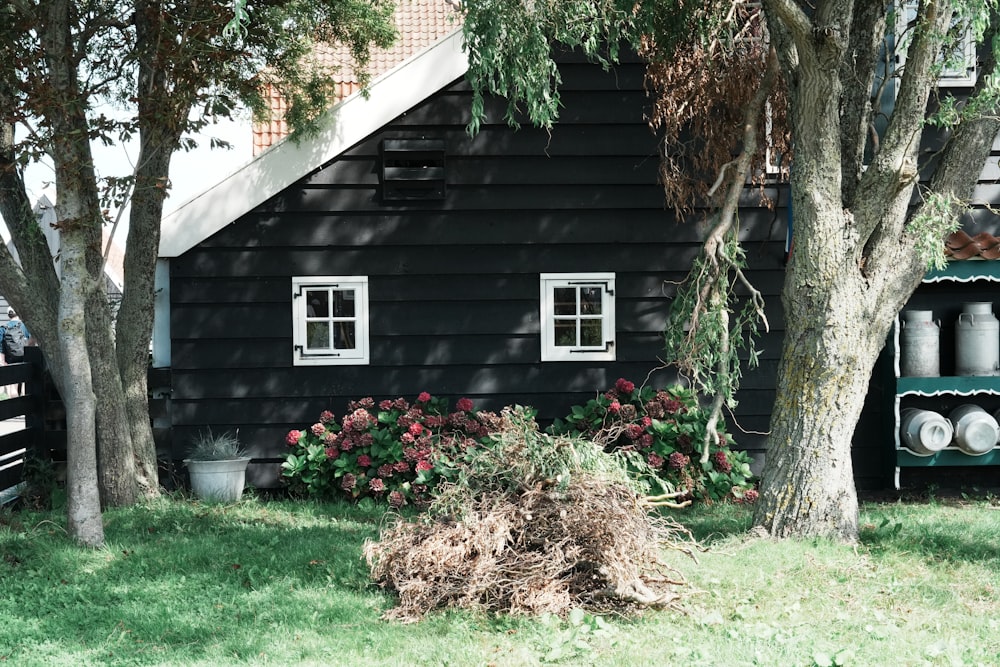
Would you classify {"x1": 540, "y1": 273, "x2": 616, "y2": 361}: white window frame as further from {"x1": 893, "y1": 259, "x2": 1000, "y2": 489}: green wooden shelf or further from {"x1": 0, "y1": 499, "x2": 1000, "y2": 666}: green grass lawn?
{"x1": 893, "y1": 259, "x2": 1000, "y2": 489}: green wooden shelf

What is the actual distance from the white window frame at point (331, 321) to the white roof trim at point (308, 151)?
0.86 m

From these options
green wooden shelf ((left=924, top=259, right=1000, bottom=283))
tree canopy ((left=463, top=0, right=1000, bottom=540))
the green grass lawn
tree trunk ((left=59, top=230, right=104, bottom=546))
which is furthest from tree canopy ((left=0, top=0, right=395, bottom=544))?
green wooden shelf ((left=924, top=259, right=1000, bottom=283))

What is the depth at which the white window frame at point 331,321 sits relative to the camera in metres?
8.54

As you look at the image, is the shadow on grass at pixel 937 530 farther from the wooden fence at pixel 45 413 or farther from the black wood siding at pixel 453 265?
the wooden fence at pixel 45 413

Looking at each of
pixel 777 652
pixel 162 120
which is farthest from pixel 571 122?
pixel 777 652

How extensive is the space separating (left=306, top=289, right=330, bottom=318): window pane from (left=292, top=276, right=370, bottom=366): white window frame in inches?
1.7

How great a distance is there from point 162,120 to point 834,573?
17.5 feet

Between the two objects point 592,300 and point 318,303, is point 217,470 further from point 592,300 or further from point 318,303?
point 592,300

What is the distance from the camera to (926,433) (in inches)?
327

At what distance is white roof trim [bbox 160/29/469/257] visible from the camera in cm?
830

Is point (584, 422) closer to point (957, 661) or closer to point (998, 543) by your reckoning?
point (998, 543)

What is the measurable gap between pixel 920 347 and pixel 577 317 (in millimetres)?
3024

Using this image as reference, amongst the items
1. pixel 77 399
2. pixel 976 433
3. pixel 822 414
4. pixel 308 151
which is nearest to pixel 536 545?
pixel 822 414

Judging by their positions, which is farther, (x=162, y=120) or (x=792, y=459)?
(x=162, y=120)
